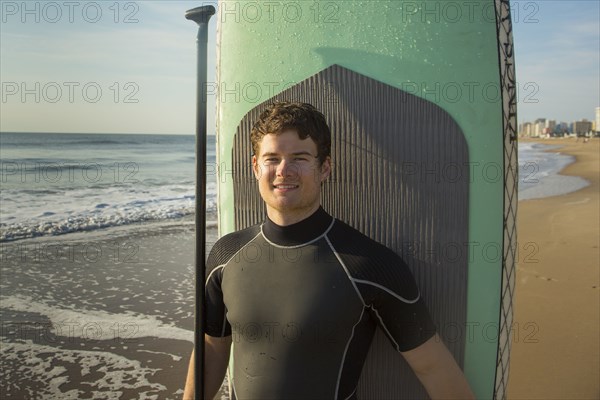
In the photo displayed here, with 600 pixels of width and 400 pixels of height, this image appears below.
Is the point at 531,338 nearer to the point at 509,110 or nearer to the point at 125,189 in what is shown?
the point at 509,110

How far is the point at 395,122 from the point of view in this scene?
62.1 inches

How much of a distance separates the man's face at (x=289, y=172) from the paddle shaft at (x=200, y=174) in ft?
0.55

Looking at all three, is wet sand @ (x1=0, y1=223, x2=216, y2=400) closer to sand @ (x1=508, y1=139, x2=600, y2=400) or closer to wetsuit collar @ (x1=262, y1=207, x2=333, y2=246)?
wetsuit collar @ (x1=262, y1=207, x2=333, y2=246)

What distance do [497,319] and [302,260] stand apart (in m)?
0.70

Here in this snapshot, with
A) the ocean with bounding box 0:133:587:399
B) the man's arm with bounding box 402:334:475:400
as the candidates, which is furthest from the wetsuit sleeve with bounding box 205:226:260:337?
the ocean with bounding box 0:133:587:399

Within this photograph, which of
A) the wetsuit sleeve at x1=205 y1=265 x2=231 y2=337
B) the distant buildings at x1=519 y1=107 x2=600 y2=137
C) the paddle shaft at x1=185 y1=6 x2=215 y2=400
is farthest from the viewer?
the distant buildings at x1=519 y1=107 x2=600 y2=137

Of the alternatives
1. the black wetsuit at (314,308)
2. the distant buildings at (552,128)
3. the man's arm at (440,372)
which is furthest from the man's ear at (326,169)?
the distant buildings at (552,128)

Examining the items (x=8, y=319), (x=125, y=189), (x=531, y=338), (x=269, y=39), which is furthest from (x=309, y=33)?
(x=125, y=189)

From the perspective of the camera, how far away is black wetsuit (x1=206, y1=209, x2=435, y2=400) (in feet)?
4.51

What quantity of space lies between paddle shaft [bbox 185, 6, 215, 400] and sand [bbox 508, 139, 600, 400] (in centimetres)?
222

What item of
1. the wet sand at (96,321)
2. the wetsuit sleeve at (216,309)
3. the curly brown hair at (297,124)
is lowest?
the wet sand at (96,321)

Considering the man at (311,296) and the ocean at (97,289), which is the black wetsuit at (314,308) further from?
the ocean at (97,289)

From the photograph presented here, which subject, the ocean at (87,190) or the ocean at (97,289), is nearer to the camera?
the ocean at (97,289)

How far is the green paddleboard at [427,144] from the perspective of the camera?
1575 millimetres
